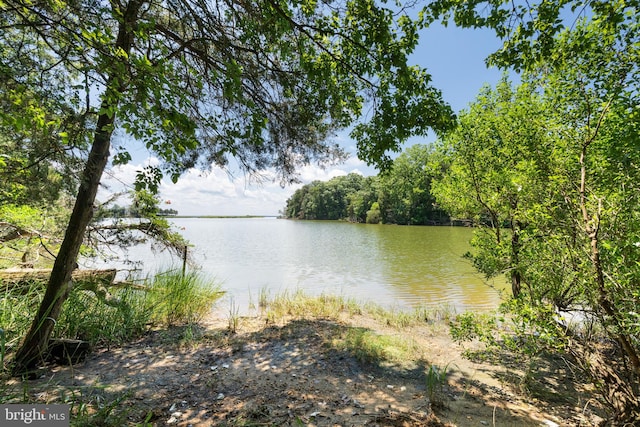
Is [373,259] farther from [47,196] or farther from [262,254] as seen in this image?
[47,196]

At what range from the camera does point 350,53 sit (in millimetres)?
3693

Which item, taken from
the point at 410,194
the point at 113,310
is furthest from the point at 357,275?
the point at 410,194

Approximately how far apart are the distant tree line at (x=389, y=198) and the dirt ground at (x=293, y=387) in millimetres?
31237

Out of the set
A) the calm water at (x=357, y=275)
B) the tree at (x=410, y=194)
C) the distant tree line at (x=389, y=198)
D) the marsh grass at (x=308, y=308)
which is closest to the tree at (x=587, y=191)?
the calm water at (x=357, y=275)

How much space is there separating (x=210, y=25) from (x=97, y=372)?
4.53 m

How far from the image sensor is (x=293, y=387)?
130 inches

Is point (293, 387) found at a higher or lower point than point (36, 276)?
lower

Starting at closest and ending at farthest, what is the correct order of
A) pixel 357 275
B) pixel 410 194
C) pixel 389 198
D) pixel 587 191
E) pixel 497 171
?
pixel 587 191
pixel 497 171
pixel 357 275
pixel 410 194
pixel 389 198

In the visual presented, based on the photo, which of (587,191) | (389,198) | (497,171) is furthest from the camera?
(389,198)

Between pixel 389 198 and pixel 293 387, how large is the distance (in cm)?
5769

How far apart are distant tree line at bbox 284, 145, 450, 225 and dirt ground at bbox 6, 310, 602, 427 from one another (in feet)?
102

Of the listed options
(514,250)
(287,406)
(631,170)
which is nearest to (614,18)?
Result: (631,170)

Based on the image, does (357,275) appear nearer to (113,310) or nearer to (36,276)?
(113,310)

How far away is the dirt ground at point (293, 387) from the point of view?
2.66 metres
